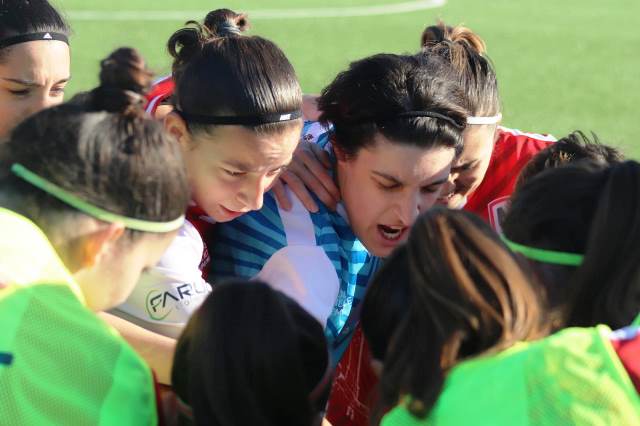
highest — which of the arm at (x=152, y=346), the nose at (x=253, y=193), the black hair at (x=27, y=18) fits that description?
the black hair at (x=27, y=18)

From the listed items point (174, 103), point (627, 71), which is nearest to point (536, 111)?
point (627, 71)

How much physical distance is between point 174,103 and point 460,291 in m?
1.30

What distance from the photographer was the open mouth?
2775 mm

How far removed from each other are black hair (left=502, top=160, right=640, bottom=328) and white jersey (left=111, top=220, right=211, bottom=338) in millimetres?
820

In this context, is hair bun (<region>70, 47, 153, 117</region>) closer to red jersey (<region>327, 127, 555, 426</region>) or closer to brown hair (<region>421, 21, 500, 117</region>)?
red jersey (<region>327, 127, 555, 426</region>)

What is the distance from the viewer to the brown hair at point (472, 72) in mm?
3010

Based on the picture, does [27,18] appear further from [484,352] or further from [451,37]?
[484,352]

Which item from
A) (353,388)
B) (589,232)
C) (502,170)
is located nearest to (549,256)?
(589,232)

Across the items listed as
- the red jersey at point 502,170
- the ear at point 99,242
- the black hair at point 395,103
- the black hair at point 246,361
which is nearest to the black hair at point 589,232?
the black hair at point 246,361

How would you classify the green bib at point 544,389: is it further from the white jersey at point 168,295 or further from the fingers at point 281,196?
the fingers at point 281,196

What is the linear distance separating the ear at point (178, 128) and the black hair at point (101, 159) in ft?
2.11

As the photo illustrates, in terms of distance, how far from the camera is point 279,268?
2.62 metres

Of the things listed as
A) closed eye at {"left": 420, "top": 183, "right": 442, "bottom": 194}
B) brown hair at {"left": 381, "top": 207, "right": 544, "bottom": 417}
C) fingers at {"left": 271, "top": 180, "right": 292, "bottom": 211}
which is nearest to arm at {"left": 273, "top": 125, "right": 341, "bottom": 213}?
fingers at {"left": 271, "top": 180, "right": 292, "bottom": 211}

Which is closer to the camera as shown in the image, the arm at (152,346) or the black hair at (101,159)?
the black hair at (101,159)
